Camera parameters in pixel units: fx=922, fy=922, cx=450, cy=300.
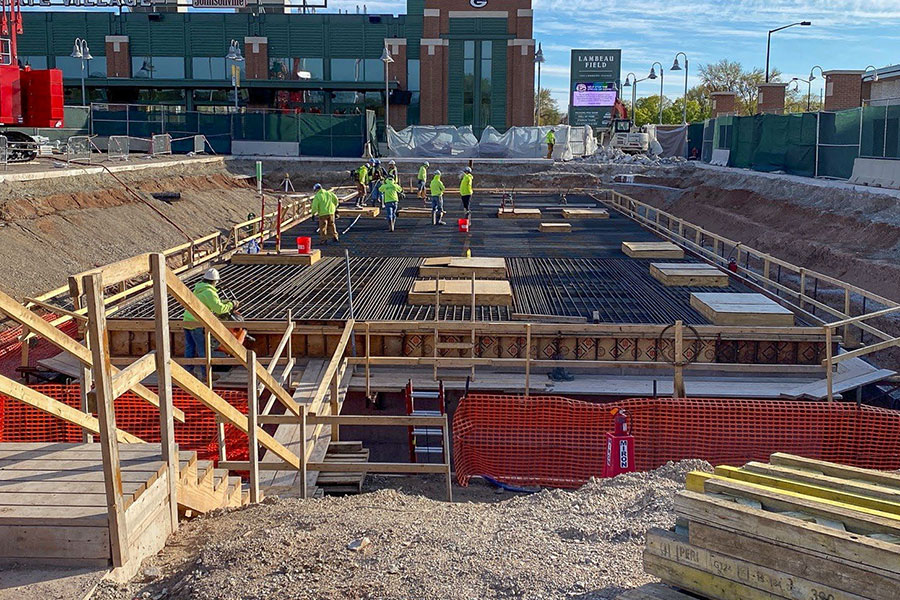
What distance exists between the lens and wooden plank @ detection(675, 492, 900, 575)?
4590 millimetres

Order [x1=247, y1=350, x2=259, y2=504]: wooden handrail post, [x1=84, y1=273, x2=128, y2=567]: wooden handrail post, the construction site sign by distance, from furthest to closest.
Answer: the construction site sign
[x1=247, y1=350, x2=259, y2=504]: wooden handrail post
[x1=84, y1=273, x2=128, y2=567]: wooden handrail post

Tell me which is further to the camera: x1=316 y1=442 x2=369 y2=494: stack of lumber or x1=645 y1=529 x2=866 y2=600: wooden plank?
x1=316 y1=442 x2=369 y2=494: stack of lumber

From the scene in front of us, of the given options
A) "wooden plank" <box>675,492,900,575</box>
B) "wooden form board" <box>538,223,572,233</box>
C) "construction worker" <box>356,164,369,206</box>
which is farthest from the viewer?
"construction worker" <box>356,164,369,206</box>

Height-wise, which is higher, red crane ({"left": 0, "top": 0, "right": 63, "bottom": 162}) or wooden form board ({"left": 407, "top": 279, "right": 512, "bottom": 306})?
red crane ({"left": 0, "top": 0, "right": 63, "bottom": 162})

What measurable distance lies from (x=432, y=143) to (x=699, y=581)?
166 feet

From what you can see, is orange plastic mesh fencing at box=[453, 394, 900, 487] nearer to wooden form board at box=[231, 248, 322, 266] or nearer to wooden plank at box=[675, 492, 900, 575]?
wooden plank at box=[675, 492, 900, 575]

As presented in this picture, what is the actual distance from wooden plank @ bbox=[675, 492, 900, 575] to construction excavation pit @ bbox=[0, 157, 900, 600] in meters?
0.01

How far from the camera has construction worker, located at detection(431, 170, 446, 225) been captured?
26.6m

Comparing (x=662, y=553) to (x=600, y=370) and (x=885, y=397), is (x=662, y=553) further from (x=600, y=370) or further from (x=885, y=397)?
(x=885, y=397)

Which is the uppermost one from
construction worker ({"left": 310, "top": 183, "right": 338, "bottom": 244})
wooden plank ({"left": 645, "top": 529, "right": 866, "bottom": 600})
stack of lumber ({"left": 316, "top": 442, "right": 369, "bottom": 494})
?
construction worker ({"left": 310, "top": 183, "right": 338, "bottom": 244})

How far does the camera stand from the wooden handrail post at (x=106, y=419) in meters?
4.93

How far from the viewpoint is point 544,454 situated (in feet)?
36.1

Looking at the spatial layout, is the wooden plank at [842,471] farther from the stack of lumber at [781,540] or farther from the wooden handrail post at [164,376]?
the wooden handrail post at [164,376]

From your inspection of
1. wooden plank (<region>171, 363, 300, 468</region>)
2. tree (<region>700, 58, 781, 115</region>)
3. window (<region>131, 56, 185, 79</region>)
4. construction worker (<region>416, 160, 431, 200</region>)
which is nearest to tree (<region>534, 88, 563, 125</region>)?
tree (<region>700, 58, 781, 115</region>)
